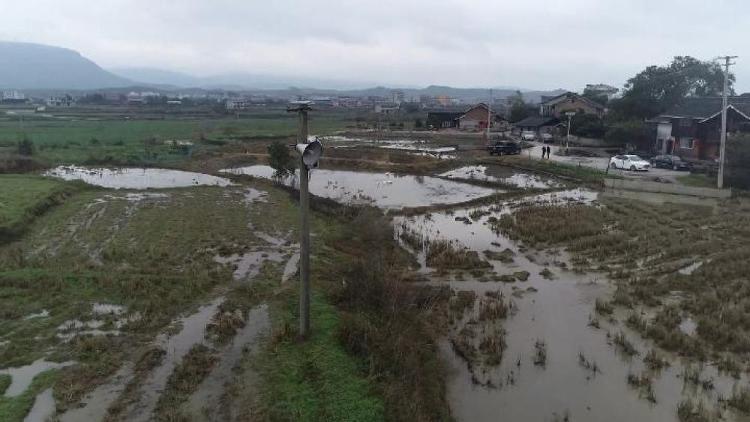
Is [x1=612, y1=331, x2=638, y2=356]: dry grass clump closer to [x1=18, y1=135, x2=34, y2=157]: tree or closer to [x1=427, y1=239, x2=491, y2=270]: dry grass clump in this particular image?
[x1=427, y1=239, x2=491, y2=270]: dry grass clump

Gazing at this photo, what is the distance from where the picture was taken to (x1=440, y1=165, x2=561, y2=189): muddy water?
87.0 ft

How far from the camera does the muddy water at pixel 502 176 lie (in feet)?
87.0

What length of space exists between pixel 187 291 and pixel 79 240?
19.7ft

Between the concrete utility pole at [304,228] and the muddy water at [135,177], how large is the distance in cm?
1905

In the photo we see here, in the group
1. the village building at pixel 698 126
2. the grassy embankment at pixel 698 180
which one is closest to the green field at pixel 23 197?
the grassy embankment at pixel 698 180

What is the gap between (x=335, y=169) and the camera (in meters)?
33.3

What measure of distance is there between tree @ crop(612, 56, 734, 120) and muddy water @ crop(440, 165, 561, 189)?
52.0ft

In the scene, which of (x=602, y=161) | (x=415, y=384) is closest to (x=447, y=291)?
(x=415, y=384)

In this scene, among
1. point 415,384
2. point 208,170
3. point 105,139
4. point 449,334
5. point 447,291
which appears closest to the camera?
point 415,384

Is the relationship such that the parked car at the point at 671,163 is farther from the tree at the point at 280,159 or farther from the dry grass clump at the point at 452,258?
the tree at the point at 280,159

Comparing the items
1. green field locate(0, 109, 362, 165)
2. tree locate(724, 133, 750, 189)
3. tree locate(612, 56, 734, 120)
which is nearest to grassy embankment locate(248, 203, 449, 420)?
tree locate(724, 133, 750, 189)

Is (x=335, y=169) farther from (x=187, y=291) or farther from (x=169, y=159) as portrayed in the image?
(x=187, y=291)

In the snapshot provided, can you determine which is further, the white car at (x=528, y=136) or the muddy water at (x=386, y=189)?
the white car at (x=528, y=136)

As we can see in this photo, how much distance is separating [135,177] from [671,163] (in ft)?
93.6
